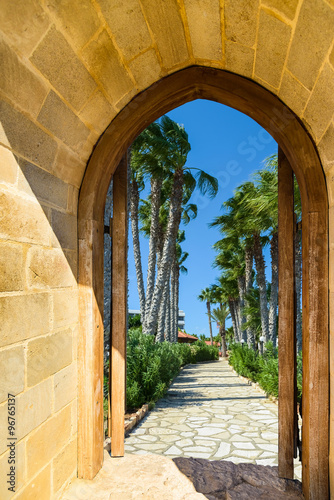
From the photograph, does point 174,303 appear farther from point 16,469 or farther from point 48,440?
point 16,469

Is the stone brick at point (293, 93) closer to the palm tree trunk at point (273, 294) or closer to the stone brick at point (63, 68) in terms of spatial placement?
the stone brick at point (63, 68)

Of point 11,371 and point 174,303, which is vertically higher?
point 11,371

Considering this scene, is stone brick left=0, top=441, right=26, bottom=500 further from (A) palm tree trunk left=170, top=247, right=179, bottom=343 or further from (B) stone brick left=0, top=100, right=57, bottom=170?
(A) palm tree trunk left=170, top=247, right=179, bottom=343

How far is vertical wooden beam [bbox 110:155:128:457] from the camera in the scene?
107 inches

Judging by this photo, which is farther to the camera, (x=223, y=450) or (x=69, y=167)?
(x=223, y=450)

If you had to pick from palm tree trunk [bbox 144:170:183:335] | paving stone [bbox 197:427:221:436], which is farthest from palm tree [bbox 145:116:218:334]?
paving stone [bbox 197:427:221:436]

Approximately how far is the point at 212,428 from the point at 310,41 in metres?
5.60

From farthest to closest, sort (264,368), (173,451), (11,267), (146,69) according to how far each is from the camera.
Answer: (264,368)
(173,451)
(146,69)
(11,267)

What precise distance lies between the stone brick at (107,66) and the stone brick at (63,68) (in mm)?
60

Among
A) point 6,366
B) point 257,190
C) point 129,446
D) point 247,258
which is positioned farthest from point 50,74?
point 247,258

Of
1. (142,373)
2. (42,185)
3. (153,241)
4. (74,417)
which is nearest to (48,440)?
(74,417)

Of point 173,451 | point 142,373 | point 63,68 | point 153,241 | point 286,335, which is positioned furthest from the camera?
point 153,241

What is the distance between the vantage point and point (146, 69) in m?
2.26

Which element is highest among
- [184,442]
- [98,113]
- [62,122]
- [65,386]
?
[98,113]
